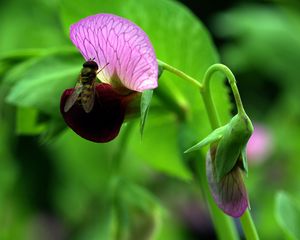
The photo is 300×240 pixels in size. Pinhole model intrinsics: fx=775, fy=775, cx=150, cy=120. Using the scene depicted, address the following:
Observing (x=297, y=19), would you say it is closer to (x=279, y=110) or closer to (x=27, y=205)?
(x=279, y=110)

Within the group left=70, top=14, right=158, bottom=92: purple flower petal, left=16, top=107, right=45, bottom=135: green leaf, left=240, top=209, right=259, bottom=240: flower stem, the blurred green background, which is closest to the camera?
left=70, top=14, right=158, bottom=92: purple flower petal

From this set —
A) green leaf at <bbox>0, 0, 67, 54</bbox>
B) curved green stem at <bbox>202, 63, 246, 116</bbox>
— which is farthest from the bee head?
green leaf at <bbox>0, 0, 67, 54</bbox>

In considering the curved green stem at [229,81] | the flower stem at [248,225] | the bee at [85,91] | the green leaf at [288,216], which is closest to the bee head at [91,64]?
the bee at [85,91]

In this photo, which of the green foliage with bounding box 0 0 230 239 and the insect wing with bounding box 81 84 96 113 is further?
the green foliage with bounding box 0 0 230 239

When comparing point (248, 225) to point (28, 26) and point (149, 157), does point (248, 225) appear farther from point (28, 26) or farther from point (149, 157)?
point (28, 26)

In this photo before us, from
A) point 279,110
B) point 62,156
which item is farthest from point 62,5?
point 279,110

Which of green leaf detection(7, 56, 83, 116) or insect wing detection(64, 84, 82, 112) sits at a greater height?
insect wing detection(64, 84, 82, 112)

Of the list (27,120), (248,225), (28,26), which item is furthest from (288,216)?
(28,26)

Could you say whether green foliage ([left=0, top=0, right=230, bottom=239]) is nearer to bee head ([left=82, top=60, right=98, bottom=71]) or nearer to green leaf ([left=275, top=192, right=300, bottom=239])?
green leaf ([left=275, top=192, right=300, bottom=239])
